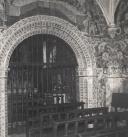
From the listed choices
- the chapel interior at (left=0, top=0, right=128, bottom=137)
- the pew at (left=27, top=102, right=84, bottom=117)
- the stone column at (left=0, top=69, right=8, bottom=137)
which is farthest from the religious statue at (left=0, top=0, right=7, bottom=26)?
the pew at (left=27, top=102, right=84, bottom=117)

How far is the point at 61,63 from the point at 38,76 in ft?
3.09

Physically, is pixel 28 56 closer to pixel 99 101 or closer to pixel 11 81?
pixel 11 81

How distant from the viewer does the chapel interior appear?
28.8 feet

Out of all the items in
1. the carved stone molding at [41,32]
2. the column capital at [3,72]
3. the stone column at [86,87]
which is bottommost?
the stone column at [86,87]

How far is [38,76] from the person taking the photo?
970cm

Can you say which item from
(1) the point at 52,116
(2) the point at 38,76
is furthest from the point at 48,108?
(2) the point at 38,76

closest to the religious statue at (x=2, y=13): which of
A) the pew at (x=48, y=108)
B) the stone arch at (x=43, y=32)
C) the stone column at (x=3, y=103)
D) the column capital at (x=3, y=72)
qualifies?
the stone arch at (x=43, y=32)

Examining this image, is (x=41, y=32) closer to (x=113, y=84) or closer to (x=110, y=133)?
(x=113, y=84)

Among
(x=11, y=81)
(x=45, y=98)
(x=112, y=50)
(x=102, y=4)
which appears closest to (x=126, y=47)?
(x=112, y=50)

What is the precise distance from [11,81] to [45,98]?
4.14 feet

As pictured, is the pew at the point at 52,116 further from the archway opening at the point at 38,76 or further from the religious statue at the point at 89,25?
the religious statue at the point at 89,25

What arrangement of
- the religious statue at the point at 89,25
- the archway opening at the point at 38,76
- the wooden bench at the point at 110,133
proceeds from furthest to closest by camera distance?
the religious statue at the point at 89,25, the archway opening at the point at 38,76, the wooden bench at the point at 110,133

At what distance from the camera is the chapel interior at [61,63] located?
877 centimetres

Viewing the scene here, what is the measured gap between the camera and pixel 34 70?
9.59 meters
